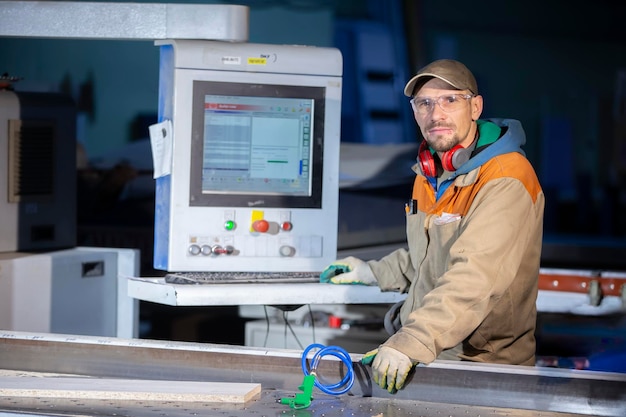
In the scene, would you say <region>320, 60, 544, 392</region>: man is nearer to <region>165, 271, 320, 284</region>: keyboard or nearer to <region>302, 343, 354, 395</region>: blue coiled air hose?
<region>302, 343, 354, 395</region>: blue coiled air hose

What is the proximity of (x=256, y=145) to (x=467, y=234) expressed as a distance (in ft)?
2.96

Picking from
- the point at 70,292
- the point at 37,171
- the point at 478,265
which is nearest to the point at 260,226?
the point at 70,292

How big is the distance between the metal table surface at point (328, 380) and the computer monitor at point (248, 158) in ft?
1.97

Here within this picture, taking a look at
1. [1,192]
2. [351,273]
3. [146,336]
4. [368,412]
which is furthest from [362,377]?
[146,336]

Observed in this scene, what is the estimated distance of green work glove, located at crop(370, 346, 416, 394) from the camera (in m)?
1.99

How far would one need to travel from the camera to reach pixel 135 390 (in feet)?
6.77

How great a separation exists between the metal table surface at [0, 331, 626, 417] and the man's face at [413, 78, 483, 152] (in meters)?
0.57

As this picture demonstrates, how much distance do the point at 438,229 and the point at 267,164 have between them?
687 millimetres

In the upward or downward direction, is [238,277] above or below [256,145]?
below

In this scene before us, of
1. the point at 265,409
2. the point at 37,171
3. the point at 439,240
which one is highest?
the point at 37,171

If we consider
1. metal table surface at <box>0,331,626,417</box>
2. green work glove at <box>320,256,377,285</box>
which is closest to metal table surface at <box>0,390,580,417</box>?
metal table surface at <box>0,331,626,417</box>

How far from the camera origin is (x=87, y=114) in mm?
6809

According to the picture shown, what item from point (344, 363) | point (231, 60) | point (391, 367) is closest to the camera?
point (391, 367)

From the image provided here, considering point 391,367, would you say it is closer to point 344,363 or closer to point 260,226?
point 344,363
